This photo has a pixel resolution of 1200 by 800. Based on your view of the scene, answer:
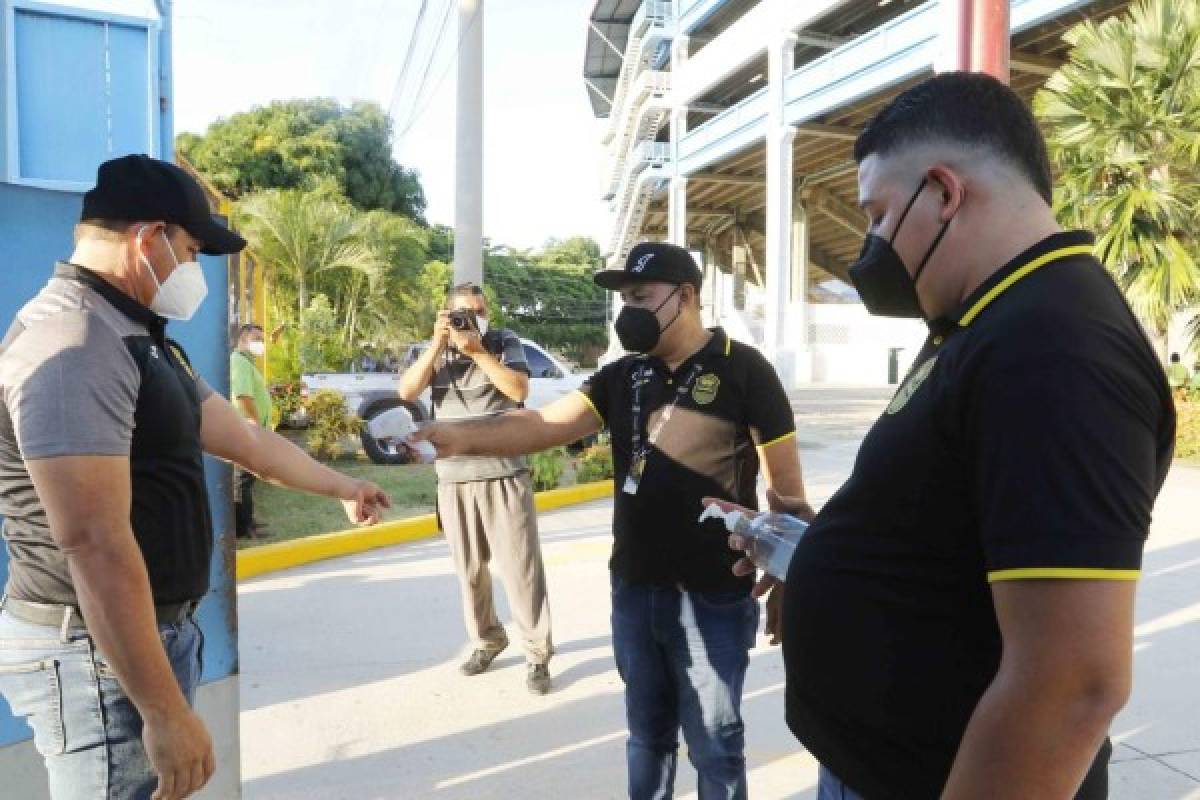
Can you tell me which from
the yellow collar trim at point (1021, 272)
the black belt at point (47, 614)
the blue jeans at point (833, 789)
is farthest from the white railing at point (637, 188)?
the yellow collar trim at point (1021, 272)

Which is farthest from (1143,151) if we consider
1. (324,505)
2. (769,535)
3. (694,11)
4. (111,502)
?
(694,11)

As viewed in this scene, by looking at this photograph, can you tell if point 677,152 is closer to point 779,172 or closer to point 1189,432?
point 779,172

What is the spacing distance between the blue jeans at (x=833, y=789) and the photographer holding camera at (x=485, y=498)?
9.27 feet

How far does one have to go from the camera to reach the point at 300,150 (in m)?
27.8

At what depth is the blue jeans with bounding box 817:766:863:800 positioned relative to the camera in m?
1.45

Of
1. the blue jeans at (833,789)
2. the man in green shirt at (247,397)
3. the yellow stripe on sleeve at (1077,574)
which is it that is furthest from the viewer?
the man in green shirt at (247,397)

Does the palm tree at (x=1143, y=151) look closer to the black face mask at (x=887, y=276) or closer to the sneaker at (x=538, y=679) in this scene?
the sneaker at (x=538, y=679)

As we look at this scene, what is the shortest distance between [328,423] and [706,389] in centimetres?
893

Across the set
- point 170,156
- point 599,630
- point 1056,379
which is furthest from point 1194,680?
point 170,156

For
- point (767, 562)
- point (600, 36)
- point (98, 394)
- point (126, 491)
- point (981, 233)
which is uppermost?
point (600, 36)

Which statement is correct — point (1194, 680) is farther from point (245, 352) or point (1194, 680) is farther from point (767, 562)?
point (245, 352)

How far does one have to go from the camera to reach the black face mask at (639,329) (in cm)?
273

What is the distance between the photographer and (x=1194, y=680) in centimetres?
439

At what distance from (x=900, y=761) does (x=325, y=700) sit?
3.50 m
